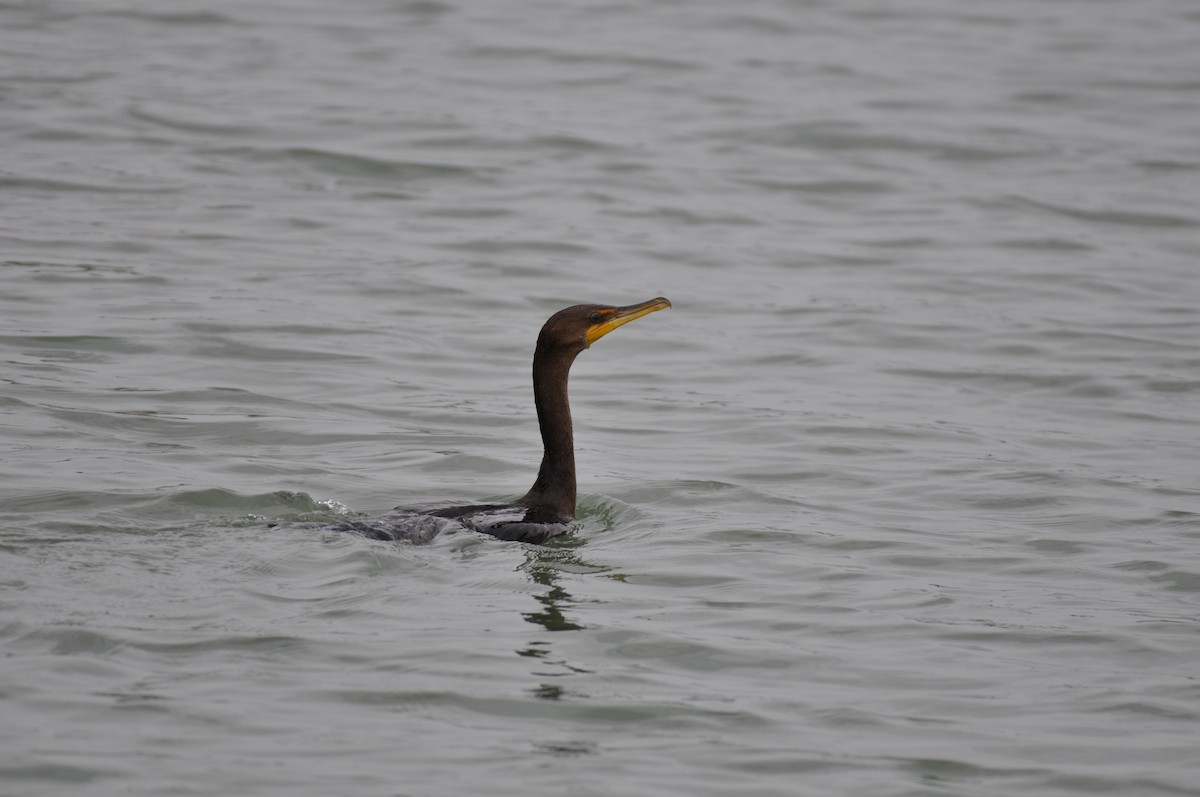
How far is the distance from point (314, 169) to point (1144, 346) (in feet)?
25.9

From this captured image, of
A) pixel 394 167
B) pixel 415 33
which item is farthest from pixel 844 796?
pixel 415 33

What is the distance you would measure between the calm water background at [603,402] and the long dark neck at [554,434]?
328mm

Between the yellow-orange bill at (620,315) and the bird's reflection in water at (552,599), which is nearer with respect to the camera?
the bird's reflection in water at (552,599)

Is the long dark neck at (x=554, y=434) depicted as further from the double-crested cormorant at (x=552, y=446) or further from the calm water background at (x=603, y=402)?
the calm water background at (x=603, y=402)

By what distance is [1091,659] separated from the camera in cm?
676

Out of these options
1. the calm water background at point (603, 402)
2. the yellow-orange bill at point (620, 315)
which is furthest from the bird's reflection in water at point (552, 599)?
the yellow-orange bill at point (620, 315)

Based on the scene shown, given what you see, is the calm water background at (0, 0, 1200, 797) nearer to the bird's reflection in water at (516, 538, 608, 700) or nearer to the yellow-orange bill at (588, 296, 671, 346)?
the bird's reflection in water at (516, 538, 608, 700)

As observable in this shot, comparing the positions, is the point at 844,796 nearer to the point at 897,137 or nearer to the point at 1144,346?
the point at 1144,346

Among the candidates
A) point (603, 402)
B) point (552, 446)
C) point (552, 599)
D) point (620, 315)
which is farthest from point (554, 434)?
point (603, 402)

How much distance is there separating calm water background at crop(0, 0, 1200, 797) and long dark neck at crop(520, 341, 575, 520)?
0.33 meters

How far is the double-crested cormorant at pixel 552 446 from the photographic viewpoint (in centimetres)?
777

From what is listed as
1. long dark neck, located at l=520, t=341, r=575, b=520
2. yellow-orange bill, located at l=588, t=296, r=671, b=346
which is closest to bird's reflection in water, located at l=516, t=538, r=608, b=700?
long dark neck, located at l=520, t=341, r=575, b=520

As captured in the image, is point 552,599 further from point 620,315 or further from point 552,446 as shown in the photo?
point 620,315

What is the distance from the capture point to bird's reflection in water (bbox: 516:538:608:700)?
618 cm
